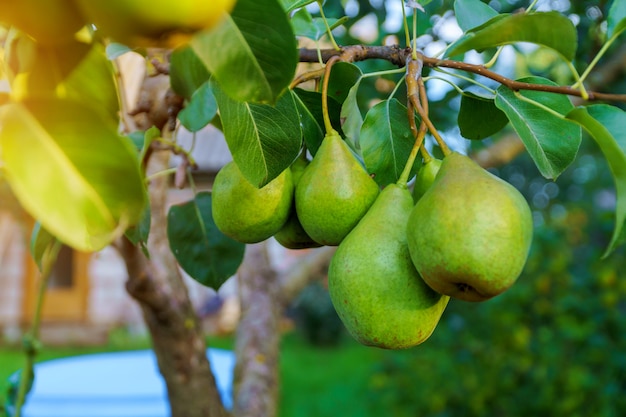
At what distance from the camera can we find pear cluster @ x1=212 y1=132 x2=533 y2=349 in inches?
21.6

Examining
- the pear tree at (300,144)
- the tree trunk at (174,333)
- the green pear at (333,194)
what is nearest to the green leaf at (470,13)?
the pear tree at (300,144)

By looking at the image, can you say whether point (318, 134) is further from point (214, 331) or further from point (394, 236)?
point (214, 331)

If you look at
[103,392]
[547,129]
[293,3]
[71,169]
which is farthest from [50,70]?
[103,392]

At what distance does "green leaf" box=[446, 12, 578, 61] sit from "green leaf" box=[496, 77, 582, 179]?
0.39 ft

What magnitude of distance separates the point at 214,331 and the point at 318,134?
22.3ft

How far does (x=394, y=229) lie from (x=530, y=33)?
21 cm

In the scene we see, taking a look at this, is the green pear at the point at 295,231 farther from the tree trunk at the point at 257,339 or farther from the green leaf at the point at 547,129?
the tree trunk at the point at 257,339

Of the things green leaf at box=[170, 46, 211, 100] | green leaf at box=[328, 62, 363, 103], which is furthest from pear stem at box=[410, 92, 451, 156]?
green leaf at box=[170, 46, 211, 100]

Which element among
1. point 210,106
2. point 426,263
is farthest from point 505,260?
point 210,106

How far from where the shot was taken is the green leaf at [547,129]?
68 centimetres

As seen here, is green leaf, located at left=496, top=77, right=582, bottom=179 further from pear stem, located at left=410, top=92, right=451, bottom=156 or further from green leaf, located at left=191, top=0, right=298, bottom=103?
green leaf, located at left=191, top=0, right=298, bottom=103

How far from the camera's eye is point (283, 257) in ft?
24.3

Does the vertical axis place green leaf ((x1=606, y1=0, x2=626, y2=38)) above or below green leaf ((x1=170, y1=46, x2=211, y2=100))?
below

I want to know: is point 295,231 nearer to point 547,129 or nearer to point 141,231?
point 141,231
